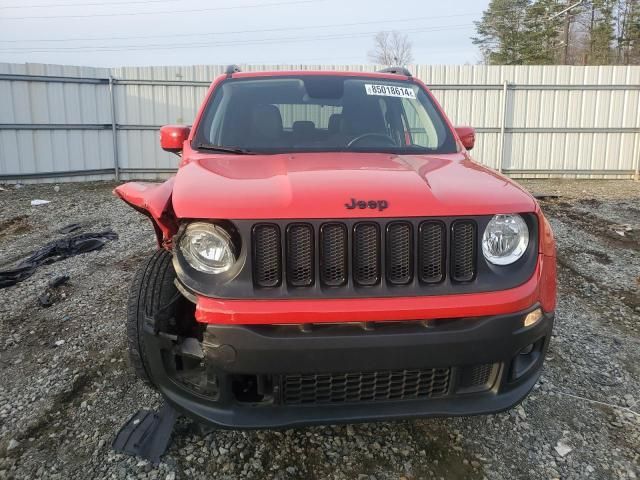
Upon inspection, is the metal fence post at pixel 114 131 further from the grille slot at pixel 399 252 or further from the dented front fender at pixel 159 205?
the grille slot at pixel 399 252

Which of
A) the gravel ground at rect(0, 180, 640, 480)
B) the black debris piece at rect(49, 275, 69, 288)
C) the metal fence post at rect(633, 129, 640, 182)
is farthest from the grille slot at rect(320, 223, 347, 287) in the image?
the metal fence post at rect(633, 129, 640, 182)

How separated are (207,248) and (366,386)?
2.71 feet

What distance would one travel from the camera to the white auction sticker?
3.54 m

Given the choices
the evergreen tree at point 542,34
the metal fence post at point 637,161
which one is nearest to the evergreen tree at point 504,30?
the evergreen tree at point 542,34

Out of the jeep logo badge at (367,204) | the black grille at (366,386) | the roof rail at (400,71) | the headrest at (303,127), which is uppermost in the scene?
the roof rail at (400,71)

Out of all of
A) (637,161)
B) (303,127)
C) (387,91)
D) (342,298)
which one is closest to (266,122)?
(303,127)

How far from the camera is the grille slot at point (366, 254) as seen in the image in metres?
1.94

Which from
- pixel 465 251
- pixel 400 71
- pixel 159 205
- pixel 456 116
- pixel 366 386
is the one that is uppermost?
pixel 400 71

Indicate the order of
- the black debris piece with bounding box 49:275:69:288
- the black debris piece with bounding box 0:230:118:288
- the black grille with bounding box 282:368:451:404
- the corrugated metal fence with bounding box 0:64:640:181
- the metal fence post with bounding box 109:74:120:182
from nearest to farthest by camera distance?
the black grille with bounding box 282:368:451:404, the black debris piece with bounding box 49:275:69:288, the black debris piece with bounding box 0:230:118:288, the corrugated metal fence with bounding box 0:64:640:181, the metal fence post with bounding box 109:74:120:182

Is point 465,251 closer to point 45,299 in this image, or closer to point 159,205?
point 159,205

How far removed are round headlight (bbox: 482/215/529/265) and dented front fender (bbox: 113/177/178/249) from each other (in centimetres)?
127

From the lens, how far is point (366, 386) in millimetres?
2037

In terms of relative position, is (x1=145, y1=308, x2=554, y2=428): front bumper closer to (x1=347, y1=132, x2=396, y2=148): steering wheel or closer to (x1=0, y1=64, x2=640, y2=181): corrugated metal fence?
(x1=347, y1=132, x2=396, y2=148): steering wheel

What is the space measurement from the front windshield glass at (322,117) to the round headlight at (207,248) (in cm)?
105
